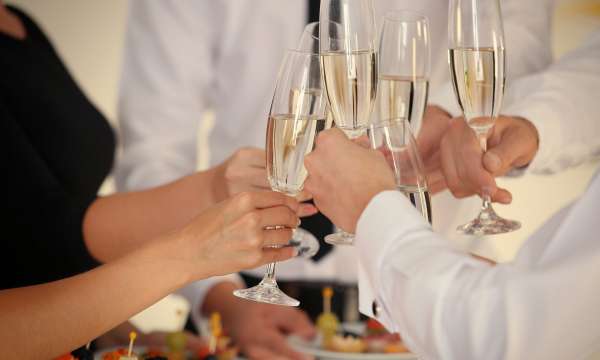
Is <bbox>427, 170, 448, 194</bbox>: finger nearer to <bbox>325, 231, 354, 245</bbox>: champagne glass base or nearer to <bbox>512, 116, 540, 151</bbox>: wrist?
<bbox>512, 116, 540, 151</bbox>: wrist

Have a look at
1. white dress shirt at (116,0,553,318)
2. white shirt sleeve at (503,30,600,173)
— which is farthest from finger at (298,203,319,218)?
white dress shirt at (116,0,553,318)

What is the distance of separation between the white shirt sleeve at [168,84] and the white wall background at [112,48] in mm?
2166

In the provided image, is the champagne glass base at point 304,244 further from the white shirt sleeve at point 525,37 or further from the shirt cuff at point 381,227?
the white shirt sleeve at point 525,37

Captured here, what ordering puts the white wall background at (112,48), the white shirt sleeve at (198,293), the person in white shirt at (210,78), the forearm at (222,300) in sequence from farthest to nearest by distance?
1. the white wall background at (112,48)
2. the person in white shirt at (210,78)
3. the white shirt sleeve at (198,293)
4. the forearm at (222,300)

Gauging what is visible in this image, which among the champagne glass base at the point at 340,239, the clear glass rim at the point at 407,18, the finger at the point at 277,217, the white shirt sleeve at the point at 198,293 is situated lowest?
the white shirt sleeve at the point at 198,293

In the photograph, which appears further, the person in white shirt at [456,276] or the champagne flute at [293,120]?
the champagne flute at [293,120]

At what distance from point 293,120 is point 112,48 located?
3.95 meters

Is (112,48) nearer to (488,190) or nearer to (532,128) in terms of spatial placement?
(532,128)

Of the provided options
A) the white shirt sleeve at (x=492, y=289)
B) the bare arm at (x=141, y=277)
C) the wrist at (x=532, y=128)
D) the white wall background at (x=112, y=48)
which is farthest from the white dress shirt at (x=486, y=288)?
the white wall background at (x=112, y=48)

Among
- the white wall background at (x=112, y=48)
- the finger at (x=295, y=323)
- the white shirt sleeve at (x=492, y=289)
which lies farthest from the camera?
the white wall background at (x=112, y=48)

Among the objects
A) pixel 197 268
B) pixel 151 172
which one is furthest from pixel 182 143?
pixel 197 268

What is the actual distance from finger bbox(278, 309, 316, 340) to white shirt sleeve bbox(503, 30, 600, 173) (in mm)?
619

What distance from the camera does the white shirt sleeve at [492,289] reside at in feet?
2.79

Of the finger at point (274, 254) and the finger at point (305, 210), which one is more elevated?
the finger at point (305, 210)
